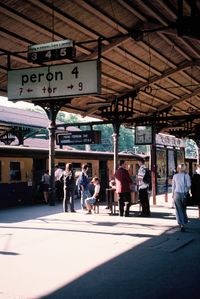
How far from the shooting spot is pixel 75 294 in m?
5.34

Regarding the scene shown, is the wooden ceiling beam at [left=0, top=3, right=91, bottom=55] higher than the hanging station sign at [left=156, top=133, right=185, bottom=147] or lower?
higher

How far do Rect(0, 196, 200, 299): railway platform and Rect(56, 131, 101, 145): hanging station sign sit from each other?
5.70 m

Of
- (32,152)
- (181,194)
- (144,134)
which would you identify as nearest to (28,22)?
(181,194)

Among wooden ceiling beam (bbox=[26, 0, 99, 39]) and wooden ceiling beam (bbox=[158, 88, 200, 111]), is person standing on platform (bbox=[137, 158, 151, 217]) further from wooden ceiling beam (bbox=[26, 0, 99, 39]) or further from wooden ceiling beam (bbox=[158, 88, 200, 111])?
wooden ceiling beam (bbox=[158, 88, 200, 111])

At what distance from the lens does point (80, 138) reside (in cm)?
1772

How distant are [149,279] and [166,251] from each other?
1984 millimetres

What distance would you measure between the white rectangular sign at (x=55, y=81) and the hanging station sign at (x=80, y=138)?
732cm

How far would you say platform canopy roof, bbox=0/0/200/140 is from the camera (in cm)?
1087

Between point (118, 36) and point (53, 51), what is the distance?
5.28 ft

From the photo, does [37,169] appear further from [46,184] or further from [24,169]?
[24,169]

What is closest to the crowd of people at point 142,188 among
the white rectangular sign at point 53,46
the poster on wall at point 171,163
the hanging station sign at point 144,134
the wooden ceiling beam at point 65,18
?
the hanging station sign at point 144,134

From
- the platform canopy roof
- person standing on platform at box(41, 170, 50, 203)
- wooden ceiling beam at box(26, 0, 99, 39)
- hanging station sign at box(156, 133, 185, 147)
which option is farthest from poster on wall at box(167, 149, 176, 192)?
Answer: wooden ceiling beam at box(26, 0, 99, 39)

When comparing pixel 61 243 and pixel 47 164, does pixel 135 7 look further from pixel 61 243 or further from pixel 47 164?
pixel 47 164

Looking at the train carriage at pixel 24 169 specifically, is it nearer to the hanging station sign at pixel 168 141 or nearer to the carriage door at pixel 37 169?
the carriage door at pixel 37 169
